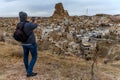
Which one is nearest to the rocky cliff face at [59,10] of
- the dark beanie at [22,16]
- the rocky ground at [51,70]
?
the rocky ground at [51,70]

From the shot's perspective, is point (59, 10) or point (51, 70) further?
point (59, 10)

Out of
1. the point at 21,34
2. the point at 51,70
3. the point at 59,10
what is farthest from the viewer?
the point at 59,10

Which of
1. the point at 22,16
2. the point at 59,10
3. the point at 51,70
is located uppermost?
the point at 22,16

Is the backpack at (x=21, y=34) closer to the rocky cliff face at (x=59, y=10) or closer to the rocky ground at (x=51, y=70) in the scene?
the rocky ground at (x=51, y=70)

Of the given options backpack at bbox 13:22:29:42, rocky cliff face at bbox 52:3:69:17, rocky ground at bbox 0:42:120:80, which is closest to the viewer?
backpack at bbox 13:22:29:42

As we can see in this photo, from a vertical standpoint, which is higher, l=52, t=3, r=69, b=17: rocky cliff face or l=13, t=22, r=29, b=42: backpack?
l=13, t=22, r=29, b=42: backpack

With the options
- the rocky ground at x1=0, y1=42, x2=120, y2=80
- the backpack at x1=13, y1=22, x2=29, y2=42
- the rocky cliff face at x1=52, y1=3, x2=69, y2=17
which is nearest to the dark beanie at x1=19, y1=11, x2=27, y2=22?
the backpack at x1=13, y1=22, x2=29, y2=42

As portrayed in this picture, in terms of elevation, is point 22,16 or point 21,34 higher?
point 22,16

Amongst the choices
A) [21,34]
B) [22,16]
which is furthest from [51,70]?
[22,16]

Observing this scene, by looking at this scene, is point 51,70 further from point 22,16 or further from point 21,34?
point 22,16

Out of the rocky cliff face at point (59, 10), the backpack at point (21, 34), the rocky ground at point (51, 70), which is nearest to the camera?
the backpack at point (21, 34)

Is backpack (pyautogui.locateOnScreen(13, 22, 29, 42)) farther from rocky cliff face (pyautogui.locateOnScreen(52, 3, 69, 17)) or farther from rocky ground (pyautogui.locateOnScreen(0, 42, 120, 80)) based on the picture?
rocky cliff face (pyautogui.locateOnScreen(52, 3, 69, 17))

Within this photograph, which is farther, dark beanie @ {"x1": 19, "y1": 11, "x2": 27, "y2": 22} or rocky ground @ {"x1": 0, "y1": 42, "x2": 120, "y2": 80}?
rocky ground @ {"x1": 0, "y1": 42, "x2": 120, "y2": 80}

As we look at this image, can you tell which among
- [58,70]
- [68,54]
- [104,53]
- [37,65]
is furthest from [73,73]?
[104,53]
